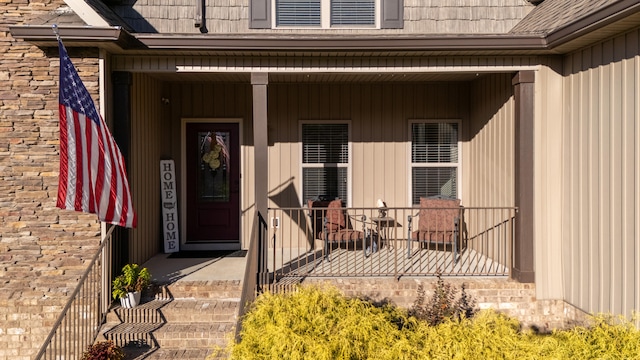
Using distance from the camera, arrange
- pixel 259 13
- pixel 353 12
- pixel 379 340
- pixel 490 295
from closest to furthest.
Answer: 1. pixel 379 340
2. pixel 490 295
3. pixel 259 13
4. pixel 353 12

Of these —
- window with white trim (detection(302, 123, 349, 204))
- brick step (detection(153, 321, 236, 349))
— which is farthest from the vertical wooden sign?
brick step (detection(153, 321, 236, 349))

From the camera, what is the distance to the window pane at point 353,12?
6910 mm

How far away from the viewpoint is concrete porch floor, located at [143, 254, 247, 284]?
5.82 meters

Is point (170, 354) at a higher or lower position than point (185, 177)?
lower

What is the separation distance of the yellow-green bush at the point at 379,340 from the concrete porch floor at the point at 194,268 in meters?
2.30

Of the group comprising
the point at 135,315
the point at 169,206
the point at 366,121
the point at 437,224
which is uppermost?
the point at 366,121

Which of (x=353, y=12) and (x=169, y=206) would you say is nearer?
(x=353, y=12)

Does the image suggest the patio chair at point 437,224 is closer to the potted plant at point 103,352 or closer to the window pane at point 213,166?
the window pane at point 213,166

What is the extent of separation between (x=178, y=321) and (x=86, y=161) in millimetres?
2028

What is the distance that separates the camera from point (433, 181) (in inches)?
305

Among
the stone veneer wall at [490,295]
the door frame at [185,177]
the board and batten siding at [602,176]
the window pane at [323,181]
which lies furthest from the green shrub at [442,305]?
the door frame at [185,177]

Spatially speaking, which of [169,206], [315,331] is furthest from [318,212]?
[315,331]

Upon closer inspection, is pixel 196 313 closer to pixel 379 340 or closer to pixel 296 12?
pixel 379 340

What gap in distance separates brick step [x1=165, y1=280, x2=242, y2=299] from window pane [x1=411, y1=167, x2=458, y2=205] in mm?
3557
